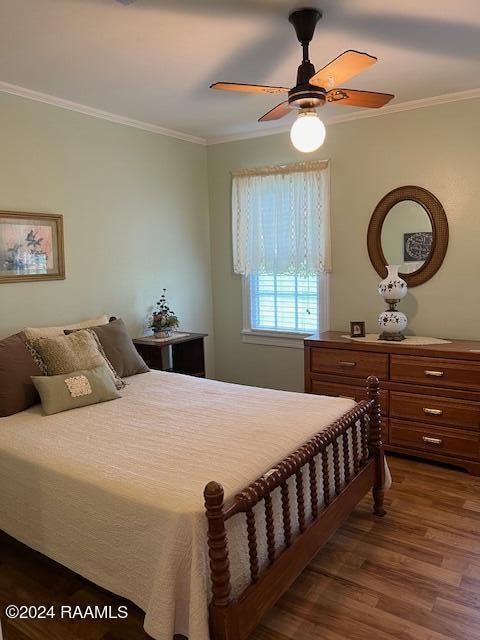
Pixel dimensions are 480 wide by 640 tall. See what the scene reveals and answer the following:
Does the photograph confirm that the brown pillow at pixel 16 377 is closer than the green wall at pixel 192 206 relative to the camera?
Yes

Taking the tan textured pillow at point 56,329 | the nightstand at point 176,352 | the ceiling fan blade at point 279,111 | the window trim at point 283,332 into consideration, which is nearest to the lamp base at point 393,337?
the window trim at point 283,332

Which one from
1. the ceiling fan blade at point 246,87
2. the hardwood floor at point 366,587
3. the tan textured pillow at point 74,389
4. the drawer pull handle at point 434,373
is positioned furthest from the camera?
the drawer pull handle at point 434,373

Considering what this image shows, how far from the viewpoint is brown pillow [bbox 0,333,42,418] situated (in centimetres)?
268

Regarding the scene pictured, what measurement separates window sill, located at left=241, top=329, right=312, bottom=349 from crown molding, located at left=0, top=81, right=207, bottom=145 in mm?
1923

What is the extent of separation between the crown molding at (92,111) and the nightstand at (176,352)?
5.78 feet

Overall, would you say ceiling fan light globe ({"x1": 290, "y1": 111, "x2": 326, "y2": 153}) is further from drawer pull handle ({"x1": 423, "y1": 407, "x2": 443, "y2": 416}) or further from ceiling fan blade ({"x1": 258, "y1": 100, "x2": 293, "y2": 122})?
drawer pull handle ({"x1": 423, "y1": 407, "x2": 443, "y2": 416})

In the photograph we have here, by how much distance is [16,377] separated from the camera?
8.99ft

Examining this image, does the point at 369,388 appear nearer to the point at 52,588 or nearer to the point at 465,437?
the point at 465,437

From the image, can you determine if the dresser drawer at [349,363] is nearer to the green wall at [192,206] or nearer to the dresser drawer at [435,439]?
the dresser drawer at [435,439]

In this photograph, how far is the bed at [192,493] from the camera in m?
1.63

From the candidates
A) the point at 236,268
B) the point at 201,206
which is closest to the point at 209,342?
the point at 236,268

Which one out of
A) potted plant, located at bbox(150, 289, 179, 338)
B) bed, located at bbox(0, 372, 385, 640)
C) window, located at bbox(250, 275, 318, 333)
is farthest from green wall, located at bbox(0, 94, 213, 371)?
bed, located at bbox(0, 372, 385, 640)

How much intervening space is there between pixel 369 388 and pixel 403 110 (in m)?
2.26

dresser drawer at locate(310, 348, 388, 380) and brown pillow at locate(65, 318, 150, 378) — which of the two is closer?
brown pillow at locate(65, 318, 150, 378)
